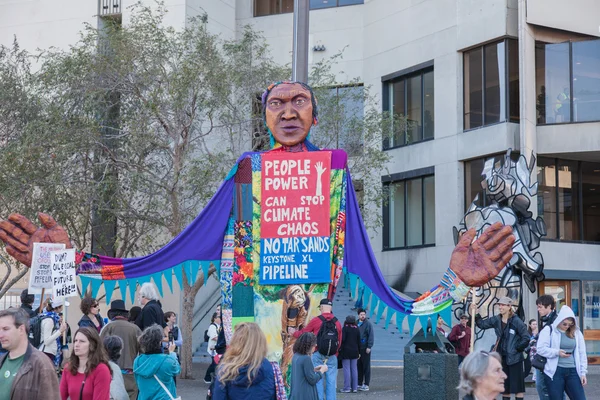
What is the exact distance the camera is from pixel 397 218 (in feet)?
103

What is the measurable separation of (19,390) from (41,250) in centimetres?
368

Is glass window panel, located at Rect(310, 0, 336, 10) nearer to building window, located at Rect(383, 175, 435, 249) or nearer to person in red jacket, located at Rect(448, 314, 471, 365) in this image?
building window, located at Rect(383, 175, 435, 249)

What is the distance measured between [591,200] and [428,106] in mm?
5806

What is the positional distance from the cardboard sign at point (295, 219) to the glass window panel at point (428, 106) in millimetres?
21081

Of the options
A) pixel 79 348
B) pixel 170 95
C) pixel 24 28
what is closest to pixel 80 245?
pixel 170 95

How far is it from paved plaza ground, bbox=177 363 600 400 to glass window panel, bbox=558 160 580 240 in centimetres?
511

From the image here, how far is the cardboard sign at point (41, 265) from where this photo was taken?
948 cm

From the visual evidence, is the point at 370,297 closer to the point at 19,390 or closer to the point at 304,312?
the point at 304,312

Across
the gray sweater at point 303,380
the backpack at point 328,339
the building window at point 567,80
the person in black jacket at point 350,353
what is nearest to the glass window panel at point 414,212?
the building window at point 567,80

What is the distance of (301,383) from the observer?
10336 millimetres

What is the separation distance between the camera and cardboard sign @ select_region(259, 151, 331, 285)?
9102 mm

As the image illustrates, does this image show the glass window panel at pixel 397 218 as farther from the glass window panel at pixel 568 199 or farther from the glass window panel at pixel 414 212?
the glass window panel at pixel 568 199

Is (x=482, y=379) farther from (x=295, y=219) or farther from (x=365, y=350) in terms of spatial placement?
(x=365, y=350)

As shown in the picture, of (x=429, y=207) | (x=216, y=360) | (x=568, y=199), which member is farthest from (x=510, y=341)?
(x=429, y=207)
